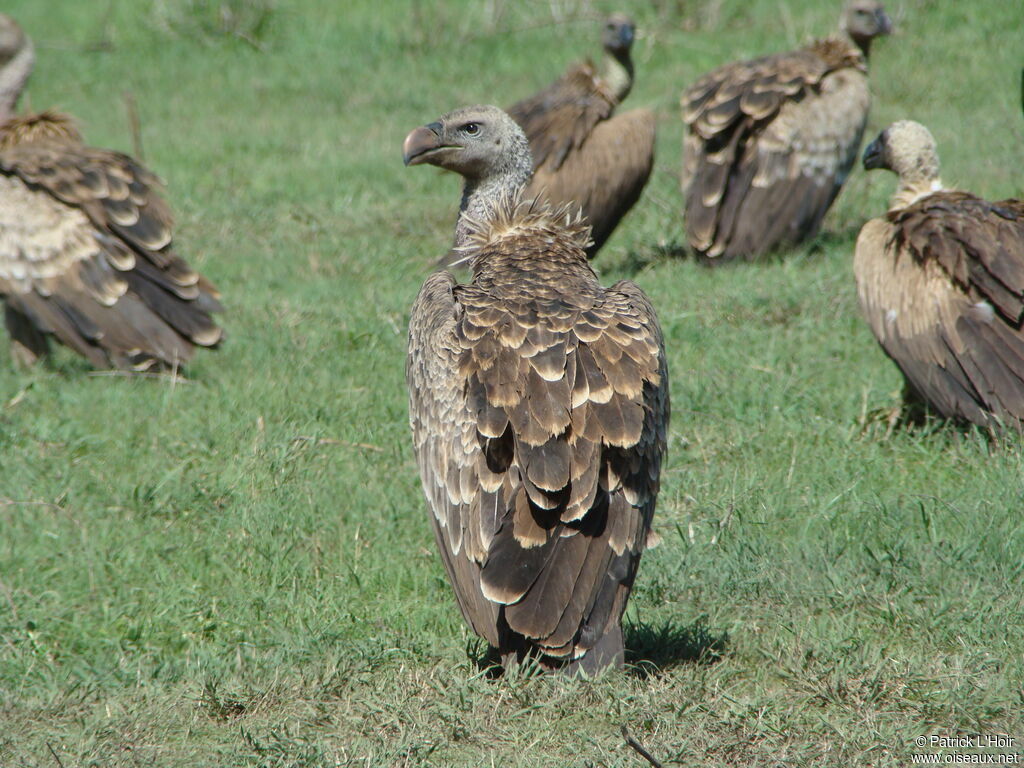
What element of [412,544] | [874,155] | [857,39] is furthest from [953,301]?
[857,39]

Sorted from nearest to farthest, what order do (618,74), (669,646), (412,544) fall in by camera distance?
(669,646) < (412,544) < (618,74)

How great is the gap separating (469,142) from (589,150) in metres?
3.25

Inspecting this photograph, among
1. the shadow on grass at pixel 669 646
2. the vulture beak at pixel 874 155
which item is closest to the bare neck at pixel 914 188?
the vulture beak at pixel 874 155

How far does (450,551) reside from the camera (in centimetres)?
376

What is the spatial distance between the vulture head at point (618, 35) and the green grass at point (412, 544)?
119cm

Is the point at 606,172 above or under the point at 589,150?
under

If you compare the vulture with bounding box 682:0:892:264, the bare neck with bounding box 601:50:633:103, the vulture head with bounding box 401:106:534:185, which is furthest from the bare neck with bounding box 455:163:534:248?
the bare neck with bounding box 601:50:633:103

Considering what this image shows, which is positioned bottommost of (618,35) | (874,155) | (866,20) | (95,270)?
(95,270)

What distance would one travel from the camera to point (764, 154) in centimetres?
838

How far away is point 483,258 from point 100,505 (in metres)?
2.09

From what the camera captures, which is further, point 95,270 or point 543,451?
point 95,270

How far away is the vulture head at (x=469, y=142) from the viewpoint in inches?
199

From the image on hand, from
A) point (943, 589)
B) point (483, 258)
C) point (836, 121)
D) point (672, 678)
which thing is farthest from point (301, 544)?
point (836, 121)

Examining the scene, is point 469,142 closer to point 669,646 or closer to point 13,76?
point 669,646
